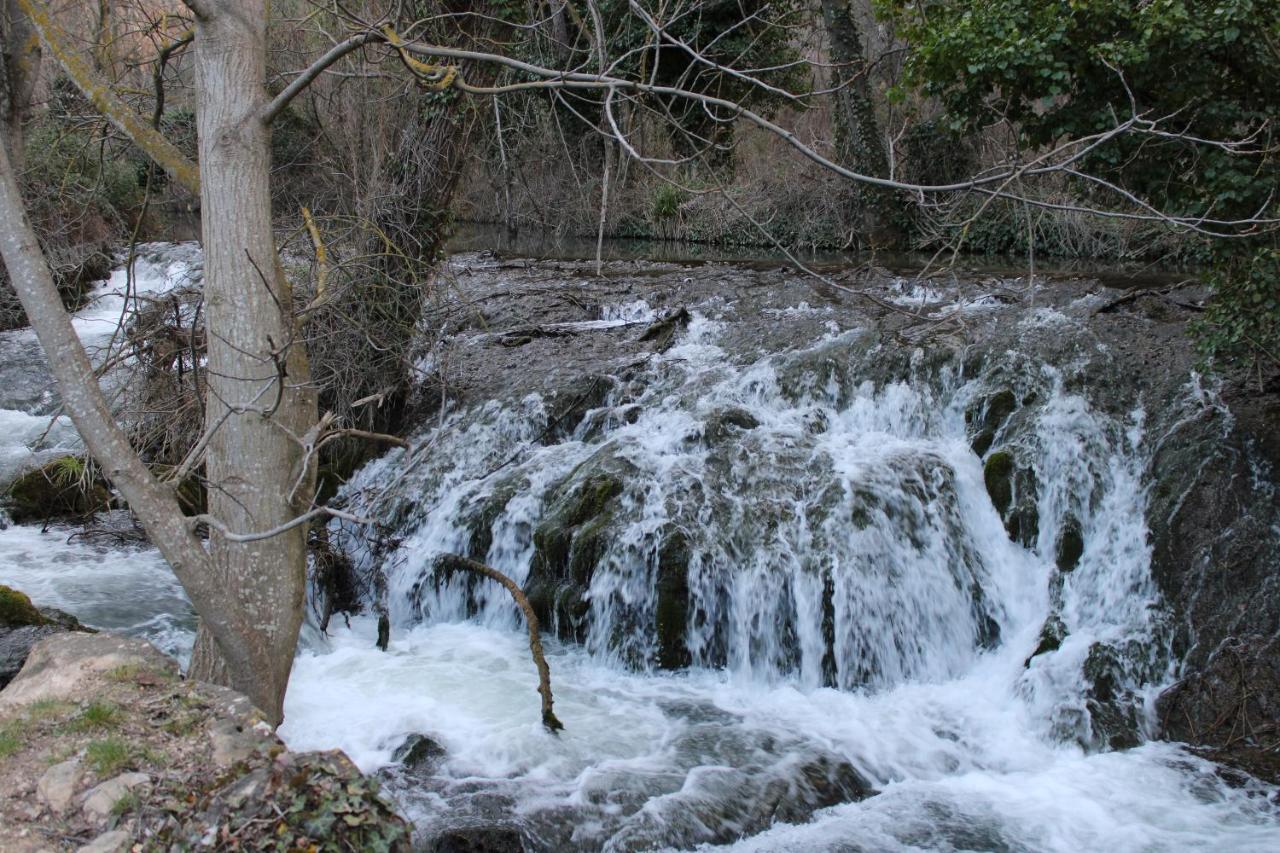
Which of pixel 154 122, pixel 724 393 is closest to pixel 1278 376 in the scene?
pixel 724 393

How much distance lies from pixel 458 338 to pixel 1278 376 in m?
7.78

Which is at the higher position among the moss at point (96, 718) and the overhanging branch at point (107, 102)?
the overhanging branch at point (107, 102)

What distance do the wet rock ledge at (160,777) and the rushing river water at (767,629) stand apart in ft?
5.05

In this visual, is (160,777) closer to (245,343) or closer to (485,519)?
(245,343)

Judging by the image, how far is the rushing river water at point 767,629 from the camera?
5.34m

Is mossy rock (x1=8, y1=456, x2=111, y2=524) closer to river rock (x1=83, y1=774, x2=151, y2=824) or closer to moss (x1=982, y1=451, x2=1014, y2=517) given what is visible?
river rock (x1=83, y1=774, x2=151, y2=824)

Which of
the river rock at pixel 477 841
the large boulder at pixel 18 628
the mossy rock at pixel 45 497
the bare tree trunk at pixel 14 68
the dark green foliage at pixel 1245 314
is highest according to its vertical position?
the bare tree trunk at pixel 14 68

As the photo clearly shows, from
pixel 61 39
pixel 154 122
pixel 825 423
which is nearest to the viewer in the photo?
pixel 61 39

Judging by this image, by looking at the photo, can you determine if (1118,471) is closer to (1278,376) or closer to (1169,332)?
(1278,376)

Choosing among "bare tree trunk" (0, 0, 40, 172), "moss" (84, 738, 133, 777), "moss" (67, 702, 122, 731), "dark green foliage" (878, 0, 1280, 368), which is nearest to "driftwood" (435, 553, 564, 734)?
"moss" (67, 702, 122, 731)

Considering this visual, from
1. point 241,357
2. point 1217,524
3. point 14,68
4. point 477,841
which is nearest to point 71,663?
point 241,357

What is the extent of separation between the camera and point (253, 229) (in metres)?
4.21

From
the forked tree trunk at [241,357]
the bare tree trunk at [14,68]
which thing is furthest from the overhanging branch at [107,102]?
the bare tree trunk at [14,68]

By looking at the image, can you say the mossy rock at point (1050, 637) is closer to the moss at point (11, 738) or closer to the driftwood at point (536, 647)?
the driftwood at point (536, 647)
